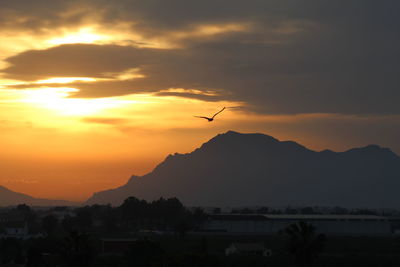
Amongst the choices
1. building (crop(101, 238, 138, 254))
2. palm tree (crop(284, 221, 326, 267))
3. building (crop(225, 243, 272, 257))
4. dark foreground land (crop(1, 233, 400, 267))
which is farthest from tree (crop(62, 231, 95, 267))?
building (crop(225, 243, 272, 257))

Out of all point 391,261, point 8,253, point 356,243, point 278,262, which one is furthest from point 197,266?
point 356,243

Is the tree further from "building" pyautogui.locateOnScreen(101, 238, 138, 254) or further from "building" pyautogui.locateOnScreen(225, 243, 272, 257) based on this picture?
"building" pyautogui.locateOnScreen(225, 243, 272, 257)

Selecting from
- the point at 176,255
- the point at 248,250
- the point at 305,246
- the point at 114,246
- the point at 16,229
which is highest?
the point at 16,229

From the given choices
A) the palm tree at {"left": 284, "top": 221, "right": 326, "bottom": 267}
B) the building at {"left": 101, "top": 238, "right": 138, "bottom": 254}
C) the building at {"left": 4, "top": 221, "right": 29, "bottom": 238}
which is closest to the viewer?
the palm tree at {"left": 284, "top": 221, "right": 326, "bottom": 267}

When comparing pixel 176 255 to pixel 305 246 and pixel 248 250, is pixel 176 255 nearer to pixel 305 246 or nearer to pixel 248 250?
pixel 305 246

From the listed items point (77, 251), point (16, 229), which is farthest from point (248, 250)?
point (16, 229)

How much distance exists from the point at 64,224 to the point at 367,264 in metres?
106

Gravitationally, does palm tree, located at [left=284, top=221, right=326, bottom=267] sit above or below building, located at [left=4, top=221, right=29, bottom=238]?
below

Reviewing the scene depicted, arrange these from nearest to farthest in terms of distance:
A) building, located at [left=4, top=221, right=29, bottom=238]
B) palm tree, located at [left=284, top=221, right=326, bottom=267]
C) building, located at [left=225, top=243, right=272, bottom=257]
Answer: palm tree, located at [left=284, top=221, right=326, bottom=267] < building, located at [left=225, top=243, right=272, bottom=257] < building, located at [left=4, top=221, right=29, bottom=238]

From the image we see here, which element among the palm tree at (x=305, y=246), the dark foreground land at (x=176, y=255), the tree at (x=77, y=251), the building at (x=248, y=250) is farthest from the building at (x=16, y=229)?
the palm tree at (x=305, y=246)

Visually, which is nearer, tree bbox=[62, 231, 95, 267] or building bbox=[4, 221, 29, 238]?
tree bbox=[62, 231, 95, 267]

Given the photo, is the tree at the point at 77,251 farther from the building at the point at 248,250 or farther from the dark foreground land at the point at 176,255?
the building at the point at 248,250

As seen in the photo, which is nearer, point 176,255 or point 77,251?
point 77,251

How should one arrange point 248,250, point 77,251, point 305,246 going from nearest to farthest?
point 305,246 → point 77,251 → point 248,250
